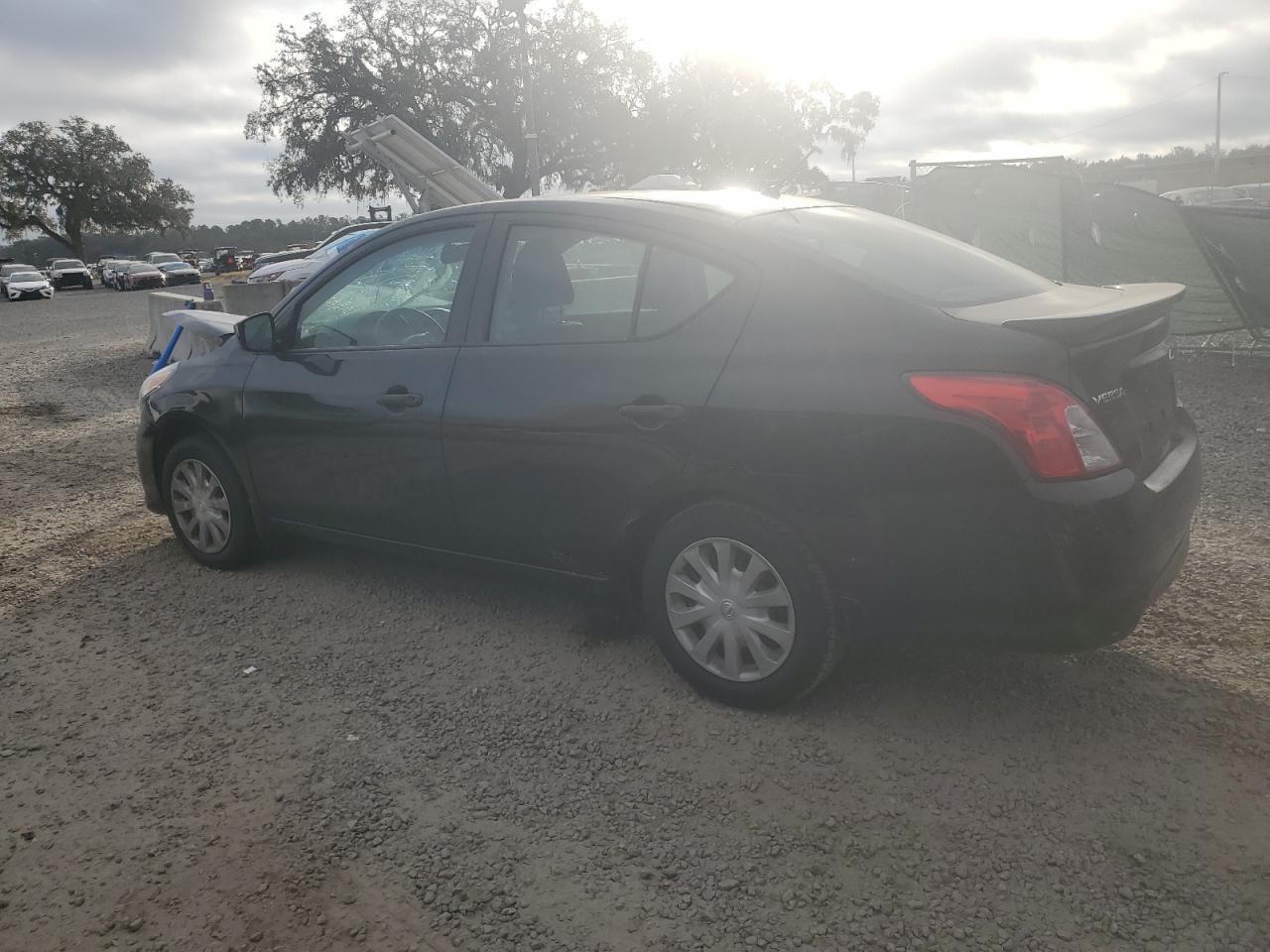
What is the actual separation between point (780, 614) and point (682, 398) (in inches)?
28.7

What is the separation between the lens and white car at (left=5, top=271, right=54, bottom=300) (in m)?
42.1

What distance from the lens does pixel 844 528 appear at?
302 centimetres

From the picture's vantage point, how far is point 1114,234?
9633mm

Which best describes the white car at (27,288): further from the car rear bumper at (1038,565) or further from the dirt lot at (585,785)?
the car rear bumper at (1038,565)

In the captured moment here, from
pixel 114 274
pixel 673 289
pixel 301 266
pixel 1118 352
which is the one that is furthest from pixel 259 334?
pixel 114 274

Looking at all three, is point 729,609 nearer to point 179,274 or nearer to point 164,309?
point 164,309

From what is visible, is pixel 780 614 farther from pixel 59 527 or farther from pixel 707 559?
pixel 59 527

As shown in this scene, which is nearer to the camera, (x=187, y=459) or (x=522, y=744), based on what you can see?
(x=522, y=744)

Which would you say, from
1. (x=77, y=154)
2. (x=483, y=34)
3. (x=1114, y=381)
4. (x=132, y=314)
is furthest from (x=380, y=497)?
Answer: (x=77, y=154)

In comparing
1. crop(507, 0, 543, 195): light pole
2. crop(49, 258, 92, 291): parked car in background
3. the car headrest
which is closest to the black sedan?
crop(49, 258, 92, 291): parked car in background

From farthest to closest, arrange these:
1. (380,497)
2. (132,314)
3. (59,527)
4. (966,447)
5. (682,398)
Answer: (132,314) → (59,527) → (380,497) → (682,398) → (966,447)

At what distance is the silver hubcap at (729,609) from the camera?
3.20 meters

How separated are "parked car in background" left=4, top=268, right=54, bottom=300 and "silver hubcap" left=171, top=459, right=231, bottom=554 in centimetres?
4351

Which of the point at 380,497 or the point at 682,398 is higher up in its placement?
the point at 682,398
